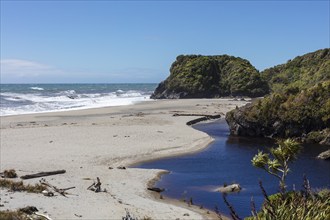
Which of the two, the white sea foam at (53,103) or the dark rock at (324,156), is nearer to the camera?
the dark rock at (324,156)

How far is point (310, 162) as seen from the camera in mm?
34312

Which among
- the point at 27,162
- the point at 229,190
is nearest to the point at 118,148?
the point at 27,162

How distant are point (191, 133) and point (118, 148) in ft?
40.1

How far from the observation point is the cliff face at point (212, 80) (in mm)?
122625

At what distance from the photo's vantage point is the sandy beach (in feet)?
70.9

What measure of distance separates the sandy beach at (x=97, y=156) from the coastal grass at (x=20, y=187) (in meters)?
0.61

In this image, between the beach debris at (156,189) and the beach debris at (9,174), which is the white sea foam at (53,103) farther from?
the beach debris at (156,189)

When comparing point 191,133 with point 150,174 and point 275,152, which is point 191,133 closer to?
point 150,174

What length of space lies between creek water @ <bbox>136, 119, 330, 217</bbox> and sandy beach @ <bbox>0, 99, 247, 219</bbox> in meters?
1.42

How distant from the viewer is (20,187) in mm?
24375

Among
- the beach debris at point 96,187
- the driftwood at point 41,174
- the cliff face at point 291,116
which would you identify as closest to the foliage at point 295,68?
the cliff face at point 291,116

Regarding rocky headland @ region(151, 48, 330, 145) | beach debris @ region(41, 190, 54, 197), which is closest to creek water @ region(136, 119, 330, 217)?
beach debris @ region(41, 190, 54, 197)

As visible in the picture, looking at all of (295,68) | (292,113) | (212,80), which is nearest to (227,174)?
(292,113)

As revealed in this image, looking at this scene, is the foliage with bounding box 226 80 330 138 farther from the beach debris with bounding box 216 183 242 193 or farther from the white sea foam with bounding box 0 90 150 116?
the white sea foam with bounding box 0 90 150 116
